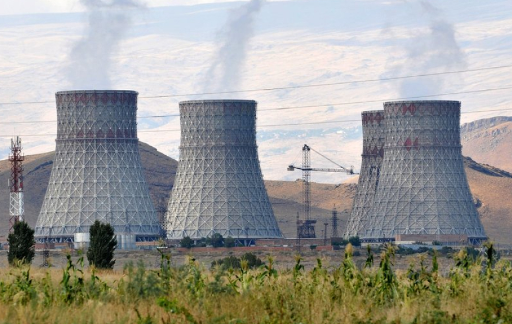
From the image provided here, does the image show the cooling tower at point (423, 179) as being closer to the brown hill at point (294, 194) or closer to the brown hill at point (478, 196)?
the brown hill at point (294, 194)

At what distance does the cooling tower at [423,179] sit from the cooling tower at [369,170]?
557 centimetres

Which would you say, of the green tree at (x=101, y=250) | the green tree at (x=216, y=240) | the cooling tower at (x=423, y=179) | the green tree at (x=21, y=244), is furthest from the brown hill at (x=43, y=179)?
the green tree at (x=101, y=250)

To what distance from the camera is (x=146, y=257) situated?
326ft

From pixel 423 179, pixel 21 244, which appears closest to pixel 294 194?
pixel 423 179

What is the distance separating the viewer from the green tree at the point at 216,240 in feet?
361

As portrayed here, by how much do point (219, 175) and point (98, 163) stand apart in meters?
10.6

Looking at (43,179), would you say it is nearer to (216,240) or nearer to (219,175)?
(219,175)

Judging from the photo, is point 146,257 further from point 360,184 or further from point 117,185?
point 360,184

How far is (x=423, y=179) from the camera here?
114 metres

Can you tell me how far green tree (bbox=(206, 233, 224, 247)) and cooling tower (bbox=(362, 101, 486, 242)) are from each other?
1484cm

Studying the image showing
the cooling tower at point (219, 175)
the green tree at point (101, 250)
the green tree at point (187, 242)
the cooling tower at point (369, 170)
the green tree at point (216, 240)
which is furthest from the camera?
the cooling tower at point (369, 170)

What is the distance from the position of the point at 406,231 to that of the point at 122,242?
25634mm

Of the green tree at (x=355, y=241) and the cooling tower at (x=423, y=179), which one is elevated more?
the cooling tower at (x=423, y=179)

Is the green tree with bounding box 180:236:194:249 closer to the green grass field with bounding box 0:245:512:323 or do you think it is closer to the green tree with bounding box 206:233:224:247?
the green tree with bounding box 206:233:224:247
